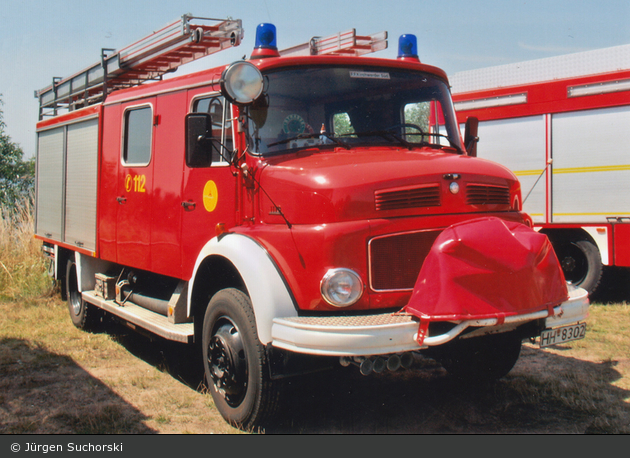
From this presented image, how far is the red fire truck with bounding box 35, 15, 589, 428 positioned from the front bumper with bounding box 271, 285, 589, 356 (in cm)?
1

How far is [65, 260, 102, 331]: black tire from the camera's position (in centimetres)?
726

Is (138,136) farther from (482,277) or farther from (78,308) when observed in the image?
(482,277)

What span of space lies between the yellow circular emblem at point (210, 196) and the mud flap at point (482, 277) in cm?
189

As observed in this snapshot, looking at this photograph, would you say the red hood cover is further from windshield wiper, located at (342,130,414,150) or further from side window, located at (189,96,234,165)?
side window, located at (189,96,234,165)

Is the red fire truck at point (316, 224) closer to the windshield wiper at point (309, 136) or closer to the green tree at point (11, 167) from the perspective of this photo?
the windshield wiper at point (309, 136)

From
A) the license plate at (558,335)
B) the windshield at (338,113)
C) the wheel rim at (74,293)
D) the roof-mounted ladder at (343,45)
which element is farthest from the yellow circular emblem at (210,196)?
the wheel rim at (74,293)

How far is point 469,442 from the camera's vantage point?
373 centimetres

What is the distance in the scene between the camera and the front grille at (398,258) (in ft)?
11.7

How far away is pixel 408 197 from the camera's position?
371cm

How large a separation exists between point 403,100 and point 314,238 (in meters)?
1.74

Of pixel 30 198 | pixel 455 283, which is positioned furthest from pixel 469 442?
pixel 30 198

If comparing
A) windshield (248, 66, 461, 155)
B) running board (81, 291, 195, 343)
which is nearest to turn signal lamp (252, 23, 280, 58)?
windshield (248, 66, 461, 155)

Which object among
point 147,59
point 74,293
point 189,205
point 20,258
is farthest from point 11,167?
point 189,205

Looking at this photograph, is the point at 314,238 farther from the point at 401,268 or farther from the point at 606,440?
the point at 606,440
